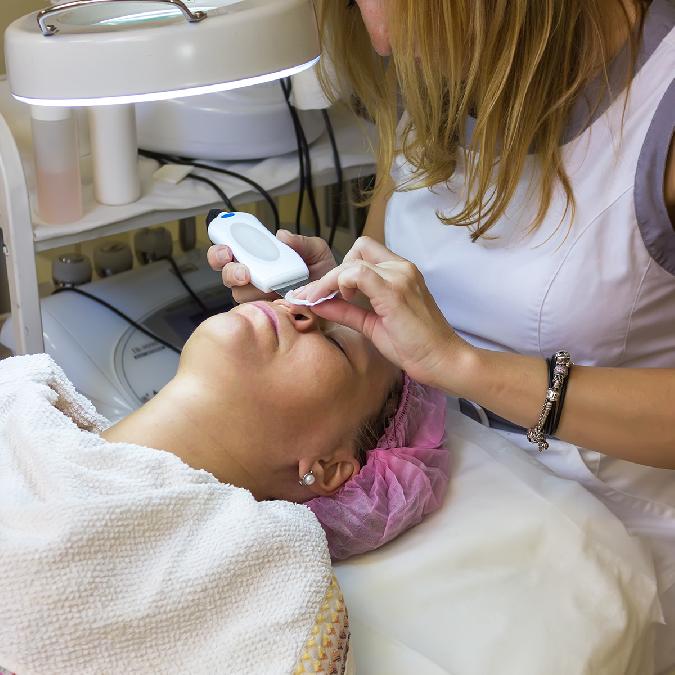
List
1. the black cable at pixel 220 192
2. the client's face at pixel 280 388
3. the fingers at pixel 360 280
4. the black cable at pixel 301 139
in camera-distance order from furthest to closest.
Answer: the black cable at pixel 301 139, the black cable at pixel 220 192, the client's face at pixel 280 388, the fingers at pixel 360 280

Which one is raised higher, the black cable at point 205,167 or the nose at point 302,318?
the nose at point 302,318

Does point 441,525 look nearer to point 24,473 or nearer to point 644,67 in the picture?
point 24,473

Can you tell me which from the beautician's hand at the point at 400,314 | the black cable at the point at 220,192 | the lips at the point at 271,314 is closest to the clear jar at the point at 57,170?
the black cable at the point at 220,192

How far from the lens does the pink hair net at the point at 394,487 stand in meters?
1.11

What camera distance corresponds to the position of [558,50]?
1.16 metres

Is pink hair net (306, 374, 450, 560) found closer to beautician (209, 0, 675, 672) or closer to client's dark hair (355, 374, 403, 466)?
client's dark hair (355, 374, 403, 466)

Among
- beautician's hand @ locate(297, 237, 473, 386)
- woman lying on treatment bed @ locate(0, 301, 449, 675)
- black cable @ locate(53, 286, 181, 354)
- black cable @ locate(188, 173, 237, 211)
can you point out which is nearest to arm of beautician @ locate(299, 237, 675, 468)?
beautician's hand @ locate(297, 237, 473, 386)

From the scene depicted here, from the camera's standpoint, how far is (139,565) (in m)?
0.92

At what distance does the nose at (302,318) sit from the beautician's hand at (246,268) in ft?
0.21

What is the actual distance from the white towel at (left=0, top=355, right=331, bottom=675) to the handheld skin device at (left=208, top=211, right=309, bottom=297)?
0.27 meters

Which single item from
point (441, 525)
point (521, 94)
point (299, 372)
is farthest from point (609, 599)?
point (521, 94)

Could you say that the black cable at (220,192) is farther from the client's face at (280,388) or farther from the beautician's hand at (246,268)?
the client's face at (280,388)

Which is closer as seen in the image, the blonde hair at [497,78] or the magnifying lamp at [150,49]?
the magnifying lamp at [150,49]

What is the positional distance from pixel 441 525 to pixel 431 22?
59cm
